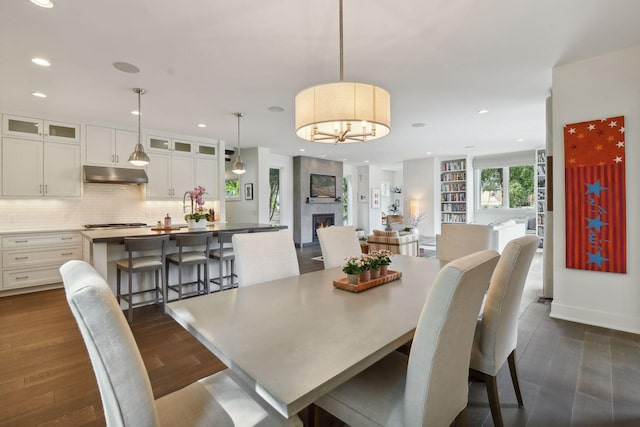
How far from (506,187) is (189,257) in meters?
8.65

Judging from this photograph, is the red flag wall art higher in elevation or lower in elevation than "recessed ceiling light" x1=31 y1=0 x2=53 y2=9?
lower

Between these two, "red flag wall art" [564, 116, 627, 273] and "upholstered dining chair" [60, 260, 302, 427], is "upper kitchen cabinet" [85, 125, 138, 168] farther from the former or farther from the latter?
"red flag wall art" [564, 116, 627, 273]

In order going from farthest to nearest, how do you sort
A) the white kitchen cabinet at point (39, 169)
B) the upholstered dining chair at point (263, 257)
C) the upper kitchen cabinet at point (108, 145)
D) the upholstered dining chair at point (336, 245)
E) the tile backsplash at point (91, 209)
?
the upper kitchen cabinet at point (108, 145) → the tile backsplash at point (91, 209) → the white kitchen cabinet at point (39, 169) → the upholstered dining chair at point (336, 245) → the upholstered dining chair at point (263, 257)

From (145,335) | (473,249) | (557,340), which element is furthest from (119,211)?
(557,340)

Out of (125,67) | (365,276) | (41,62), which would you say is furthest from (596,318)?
(41,62)

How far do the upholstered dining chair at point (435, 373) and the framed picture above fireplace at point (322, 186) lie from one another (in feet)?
24.8

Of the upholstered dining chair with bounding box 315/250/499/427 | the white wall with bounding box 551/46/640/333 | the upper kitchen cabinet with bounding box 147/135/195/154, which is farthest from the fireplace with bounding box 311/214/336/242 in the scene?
the upholstered dining chair with bounding box 315/250/499/427

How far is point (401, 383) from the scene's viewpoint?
124 centimetres

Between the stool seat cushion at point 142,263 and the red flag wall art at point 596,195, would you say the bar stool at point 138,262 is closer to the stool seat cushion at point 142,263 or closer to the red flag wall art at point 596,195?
the stool seat cushion at point 142,263

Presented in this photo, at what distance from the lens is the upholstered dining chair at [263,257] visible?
197cm

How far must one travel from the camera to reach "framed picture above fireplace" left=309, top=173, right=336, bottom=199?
869 centimetres

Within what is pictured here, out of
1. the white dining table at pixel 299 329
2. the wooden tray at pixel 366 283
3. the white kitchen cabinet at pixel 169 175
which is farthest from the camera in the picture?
the white kitchen cabinet at pixel 169 175

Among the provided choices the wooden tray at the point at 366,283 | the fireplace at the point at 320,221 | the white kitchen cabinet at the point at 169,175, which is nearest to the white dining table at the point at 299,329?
the wooden tray at the point at 366,283

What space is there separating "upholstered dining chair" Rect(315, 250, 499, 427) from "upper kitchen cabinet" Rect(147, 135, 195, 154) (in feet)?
18.2
